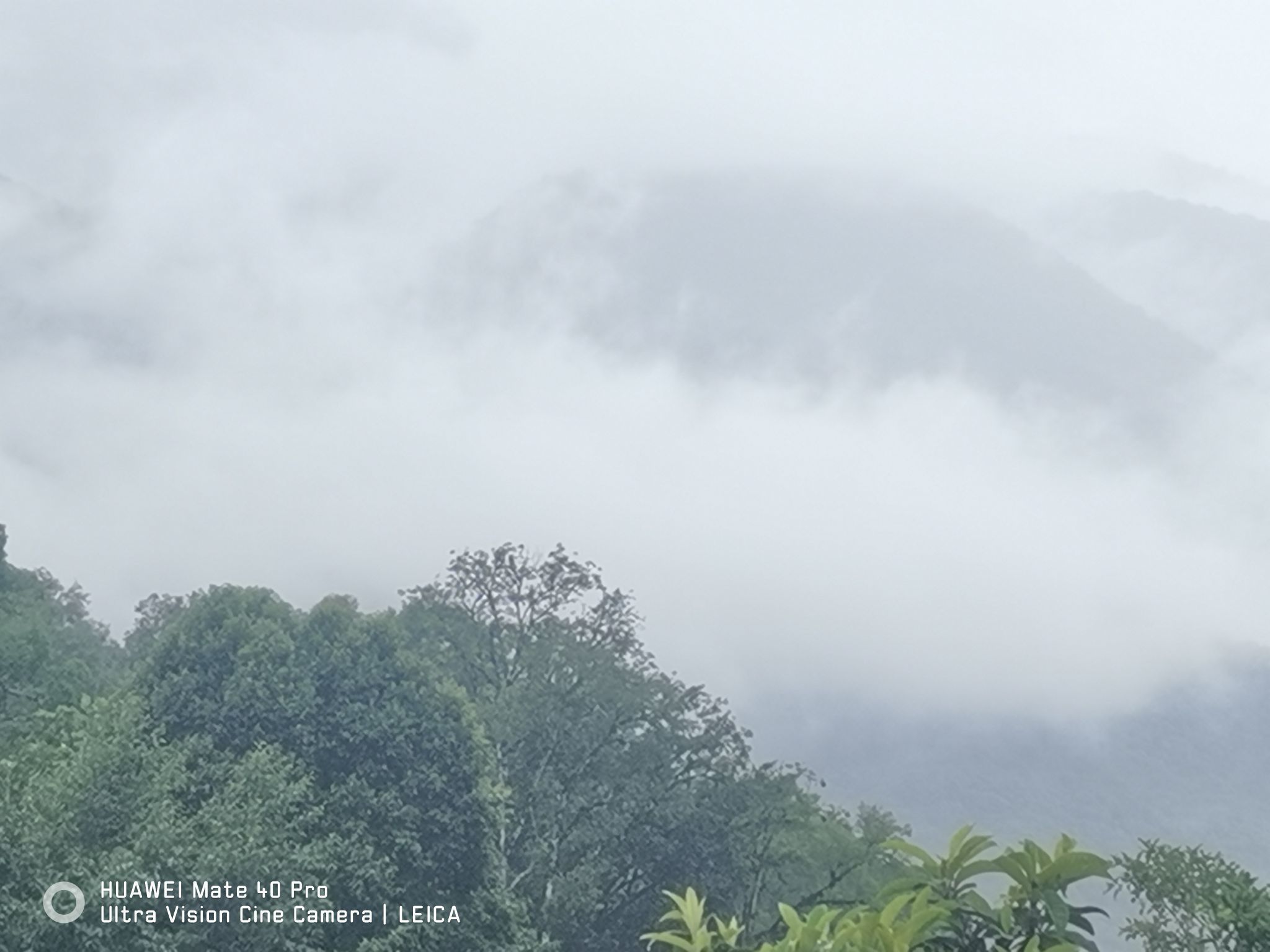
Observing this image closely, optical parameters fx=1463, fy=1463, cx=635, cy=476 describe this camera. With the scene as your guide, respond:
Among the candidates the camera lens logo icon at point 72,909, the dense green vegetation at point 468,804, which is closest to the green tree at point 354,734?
the dense green vegetation at point 468,804

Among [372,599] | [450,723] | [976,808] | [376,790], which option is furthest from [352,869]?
[976,808]

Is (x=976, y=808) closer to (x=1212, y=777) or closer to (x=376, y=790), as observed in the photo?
(x=1212, y=777)

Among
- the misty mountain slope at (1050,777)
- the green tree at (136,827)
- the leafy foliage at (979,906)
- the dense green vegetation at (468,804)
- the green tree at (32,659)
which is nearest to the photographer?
the leafy foliage at (979,906)

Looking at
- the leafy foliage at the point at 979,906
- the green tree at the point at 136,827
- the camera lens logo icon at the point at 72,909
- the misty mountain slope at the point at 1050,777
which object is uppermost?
the misty mountain slope at the point at 1050,777

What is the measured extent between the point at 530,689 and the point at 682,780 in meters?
5.16

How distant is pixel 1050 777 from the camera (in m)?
187

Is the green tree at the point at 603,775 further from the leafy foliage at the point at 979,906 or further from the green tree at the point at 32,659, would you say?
the leafy foliage at the point at 979,906

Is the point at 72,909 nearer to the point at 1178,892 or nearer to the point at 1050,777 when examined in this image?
the point at 1178,892

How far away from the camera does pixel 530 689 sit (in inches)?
1686

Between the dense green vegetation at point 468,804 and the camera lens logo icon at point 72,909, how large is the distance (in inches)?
6.0

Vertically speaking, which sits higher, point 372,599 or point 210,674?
point 372,599

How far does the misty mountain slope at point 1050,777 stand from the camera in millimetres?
171125

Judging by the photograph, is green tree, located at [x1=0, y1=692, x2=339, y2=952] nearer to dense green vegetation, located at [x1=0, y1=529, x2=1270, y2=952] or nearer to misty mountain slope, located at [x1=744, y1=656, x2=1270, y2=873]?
dense green vegetation, located at [x1=0, y1=529, x2=1270, y2=952]

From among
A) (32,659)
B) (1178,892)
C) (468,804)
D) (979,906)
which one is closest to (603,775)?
(468,804)
